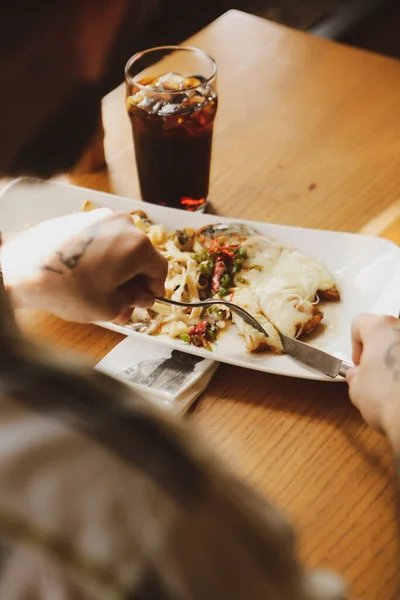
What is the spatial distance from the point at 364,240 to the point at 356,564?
525 mm

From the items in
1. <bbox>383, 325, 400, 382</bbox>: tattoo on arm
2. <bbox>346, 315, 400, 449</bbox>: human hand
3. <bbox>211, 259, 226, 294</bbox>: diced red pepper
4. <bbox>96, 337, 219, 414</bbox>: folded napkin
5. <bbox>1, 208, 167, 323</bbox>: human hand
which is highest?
<bbox>383, 325, 400, 382</bbox>: tattoo on arm

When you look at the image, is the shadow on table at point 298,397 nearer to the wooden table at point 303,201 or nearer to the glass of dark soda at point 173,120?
the wooden table at point 303,201

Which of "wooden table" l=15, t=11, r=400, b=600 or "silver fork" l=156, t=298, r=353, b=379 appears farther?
"silver fork" l=156, t=298, r=353, b=379

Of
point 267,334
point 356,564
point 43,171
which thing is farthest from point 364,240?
point 43,171

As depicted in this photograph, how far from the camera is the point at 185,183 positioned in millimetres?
1202

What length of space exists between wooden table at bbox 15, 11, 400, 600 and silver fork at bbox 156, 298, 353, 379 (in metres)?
0.04

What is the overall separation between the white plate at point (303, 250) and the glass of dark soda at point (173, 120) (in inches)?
2.5

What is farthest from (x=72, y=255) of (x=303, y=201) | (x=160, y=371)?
(x=303, y=201)

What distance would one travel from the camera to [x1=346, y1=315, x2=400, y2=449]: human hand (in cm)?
77

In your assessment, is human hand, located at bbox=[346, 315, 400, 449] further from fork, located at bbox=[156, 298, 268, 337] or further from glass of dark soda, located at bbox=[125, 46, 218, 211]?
glass of dark soda, located at bbox=[125, 46, 218, 211]

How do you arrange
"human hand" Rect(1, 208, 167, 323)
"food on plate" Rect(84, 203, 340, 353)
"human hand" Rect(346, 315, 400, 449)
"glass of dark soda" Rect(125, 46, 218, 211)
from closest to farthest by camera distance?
1. "human hand" Rect(346, 315, 400, 449)
2. "human hand" Rect(1, 208, 167, 323)
3. "food on plate" Rect(84, 203, 340, 353)
4. "glass of dark soda" Rect(125, 46, 218, 211)

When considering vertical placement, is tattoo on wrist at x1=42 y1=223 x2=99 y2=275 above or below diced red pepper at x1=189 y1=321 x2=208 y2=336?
above

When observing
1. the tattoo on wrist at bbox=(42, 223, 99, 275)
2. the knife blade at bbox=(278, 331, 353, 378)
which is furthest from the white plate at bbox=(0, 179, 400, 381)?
the tattoo on wrist at bbox=(42, 223, 99, 275)

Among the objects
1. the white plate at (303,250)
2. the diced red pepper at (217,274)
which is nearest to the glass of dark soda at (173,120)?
the white plate at (303,250)
